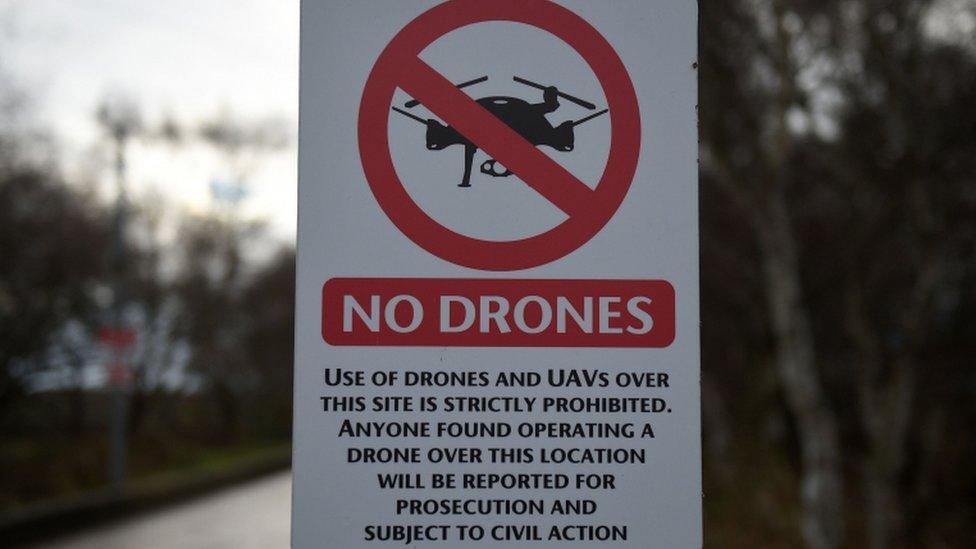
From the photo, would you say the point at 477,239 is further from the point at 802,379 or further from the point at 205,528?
the point at 205,528

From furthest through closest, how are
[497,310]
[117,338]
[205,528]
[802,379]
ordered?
1. [117,338]
2. [205,528]
3. [802,379]
4. [497,310]

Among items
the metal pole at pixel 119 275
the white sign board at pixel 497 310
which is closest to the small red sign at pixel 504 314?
the white sign board at pixel 497 310

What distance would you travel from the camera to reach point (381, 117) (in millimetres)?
2031

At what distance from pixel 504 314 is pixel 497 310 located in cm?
1

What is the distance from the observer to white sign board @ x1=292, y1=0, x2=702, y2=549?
198 centimetres

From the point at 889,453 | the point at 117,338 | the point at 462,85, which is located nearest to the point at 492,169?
the point at 462,85

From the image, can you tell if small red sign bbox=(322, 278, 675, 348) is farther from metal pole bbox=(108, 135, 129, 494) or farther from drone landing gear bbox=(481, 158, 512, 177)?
metal pole bbox=(108, 135, 129, 494)

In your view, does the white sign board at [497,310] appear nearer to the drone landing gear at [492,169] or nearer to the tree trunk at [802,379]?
the drone landing gear at [492,169]

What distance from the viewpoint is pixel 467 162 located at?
2020mm

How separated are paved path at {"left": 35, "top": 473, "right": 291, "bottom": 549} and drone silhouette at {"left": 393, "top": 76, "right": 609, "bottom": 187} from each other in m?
13.3

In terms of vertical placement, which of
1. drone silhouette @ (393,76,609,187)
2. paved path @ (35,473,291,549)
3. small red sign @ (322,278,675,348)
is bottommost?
paved path @ (35,473,291,549)

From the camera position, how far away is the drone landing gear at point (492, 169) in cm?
201

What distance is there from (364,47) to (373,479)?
0.76 metres

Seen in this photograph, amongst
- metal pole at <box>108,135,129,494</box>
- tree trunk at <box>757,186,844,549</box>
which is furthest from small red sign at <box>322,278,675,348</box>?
metal pole at <box>108,135,129,494</box>
